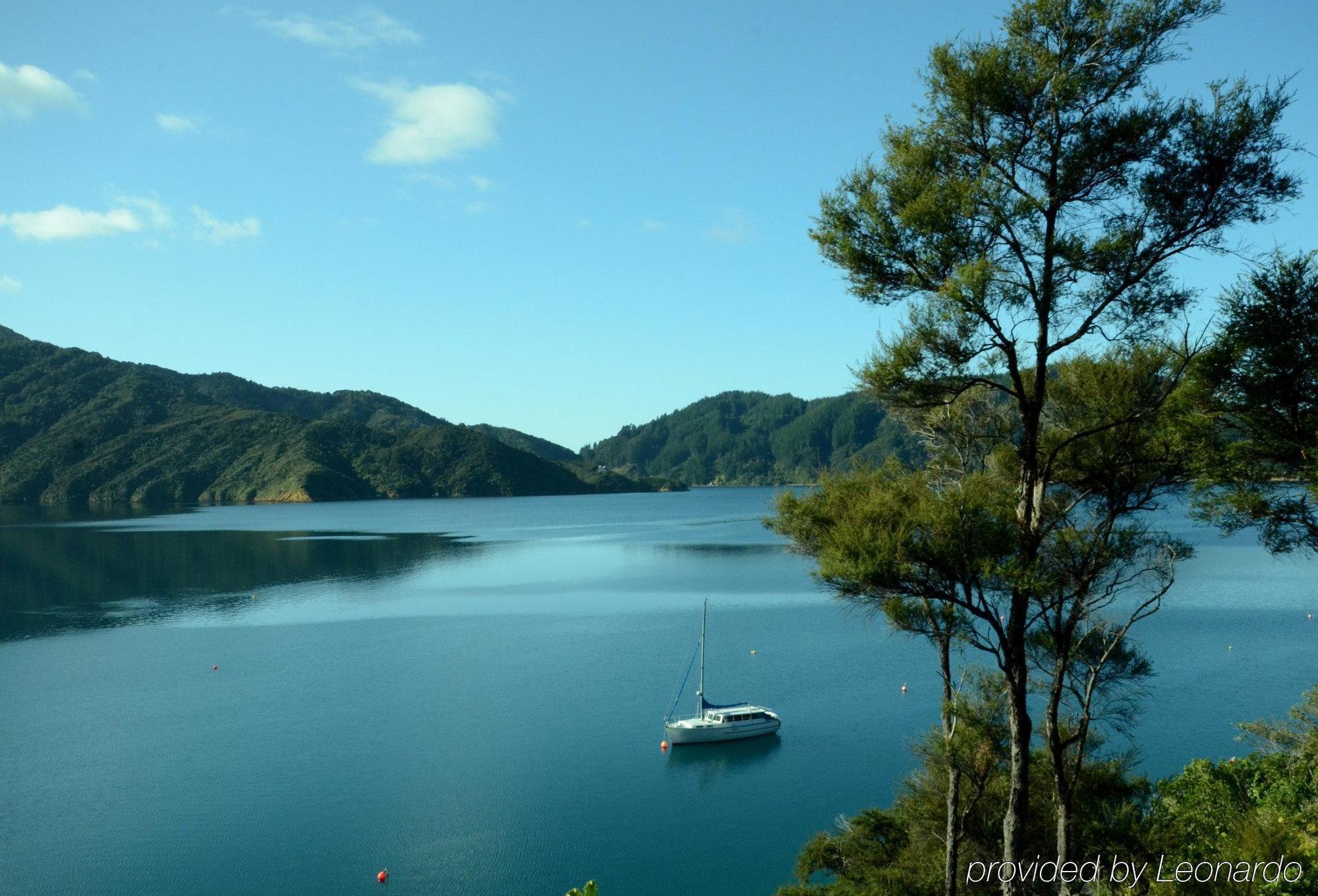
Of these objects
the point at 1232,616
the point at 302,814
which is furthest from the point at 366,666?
the point at 1232,616

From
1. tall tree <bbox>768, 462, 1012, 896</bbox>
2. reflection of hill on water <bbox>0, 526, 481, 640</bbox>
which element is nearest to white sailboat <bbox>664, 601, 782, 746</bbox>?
tall tree <bbox>768, 462, 1012, 896</bbox>

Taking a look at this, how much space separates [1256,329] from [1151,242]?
1.57m

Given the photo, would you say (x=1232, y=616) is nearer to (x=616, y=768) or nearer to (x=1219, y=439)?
(x=616, y=768)

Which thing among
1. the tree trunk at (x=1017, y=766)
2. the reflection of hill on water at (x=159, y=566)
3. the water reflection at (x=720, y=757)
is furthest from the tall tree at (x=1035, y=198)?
the reflection of hill on water at (x=159, y=566)

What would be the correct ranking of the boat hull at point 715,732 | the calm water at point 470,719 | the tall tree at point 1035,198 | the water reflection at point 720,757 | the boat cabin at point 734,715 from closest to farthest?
1. the tall tree at point 1035,198
2. the calm water at point 470,719
3. the water reflection at point 720,757
4. the boat hull at point 715,732
5. the boat cabin at point 734,715

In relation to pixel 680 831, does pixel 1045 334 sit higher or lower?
higher

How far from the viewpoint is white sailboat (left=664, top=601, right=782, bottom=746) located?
31.6 m

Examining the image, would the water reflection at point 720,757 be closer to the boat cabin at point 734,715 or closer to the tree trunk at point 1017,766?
the boat cabin at point 734,715

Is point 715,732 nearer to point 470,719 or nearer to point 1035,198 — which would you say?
point 470,719

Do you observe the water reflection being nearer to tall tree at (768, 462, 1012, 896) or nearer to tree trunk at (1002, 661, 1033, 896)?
tree trunk at (1002, 661, 1033, 896)

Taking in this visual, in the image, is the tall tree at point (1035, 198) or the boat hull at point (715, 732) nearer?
the tall tree at point (1035, 198)

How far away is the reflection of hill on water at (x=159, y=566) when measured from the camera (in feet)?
192

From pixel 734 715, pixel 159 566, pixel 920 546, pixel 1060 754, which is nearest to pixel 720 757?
pixel 734 715

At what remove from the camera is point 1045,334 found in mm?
10414
